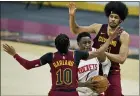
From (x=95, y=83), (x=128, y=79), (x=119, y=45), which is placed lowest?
(x=128, y=79)

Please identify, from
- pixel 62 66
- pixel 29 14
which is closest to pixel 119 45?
pixel 62 66

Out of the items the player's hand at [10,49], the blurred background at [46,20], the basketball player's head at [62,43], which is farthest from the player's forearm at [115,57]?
the blurred background at [46,20]

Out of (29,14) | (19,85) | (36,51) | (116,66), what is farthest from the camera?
(29,14)

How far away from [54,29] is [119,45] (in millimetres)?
6002

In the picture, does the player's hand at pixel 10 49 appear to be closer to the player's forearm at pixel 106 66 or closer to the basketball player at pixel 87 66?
the basketball player at pixel 87 66

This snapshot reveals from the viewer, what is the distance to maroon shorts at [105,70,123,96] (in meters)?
4.58

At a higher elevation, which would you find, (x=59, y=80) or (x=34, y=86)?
(x=59, y=80)

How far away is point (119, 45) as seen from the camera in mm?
4543

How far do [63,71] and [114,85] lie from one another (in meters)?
0.87

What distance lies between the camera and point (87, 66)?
4.55 m

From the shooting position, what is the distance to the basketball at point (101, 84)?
430 cm

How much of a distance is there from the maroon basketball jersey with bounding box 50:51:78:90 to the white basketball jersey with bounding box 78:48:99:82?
541mm

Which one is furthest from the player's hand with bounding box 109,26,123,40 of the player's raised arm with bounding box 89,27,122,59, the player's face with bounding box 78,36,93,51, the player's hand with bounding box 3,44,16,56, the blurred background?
the blurred background

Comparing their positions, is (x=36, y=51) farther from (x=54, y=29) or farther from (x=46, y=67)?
(x=54, y=29)
